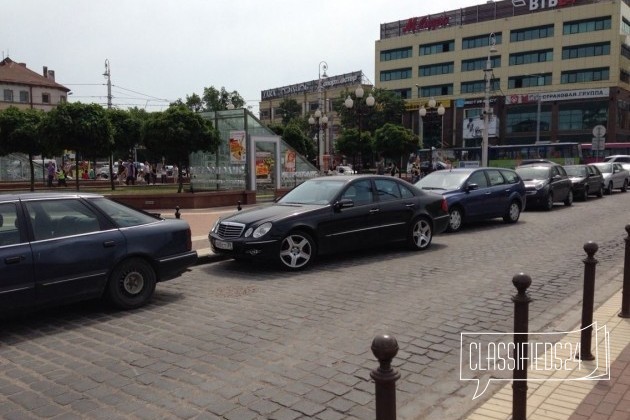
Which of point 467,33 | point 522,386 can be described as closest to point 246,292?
point 522,386

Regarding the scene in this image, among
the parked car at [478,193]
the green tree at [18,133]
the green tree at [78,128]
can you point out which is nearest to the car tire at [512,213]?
the parked car at [478,193]

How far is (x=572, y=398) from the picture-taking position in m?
3.86

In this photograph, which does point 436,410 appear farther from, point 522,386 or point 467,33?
point 467,33

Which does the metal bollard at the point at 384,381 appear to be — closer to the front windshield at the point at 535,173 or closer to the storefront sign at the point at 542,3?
the front windshield at the point at 535,173

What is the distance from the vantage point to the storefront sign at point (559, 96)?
61562mm

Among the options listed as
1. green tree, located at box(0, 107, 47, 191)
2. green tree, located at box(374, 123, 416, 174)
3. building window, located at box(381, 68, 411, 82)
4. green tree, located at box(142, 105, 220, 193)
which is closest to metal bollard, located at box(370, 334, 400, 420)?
green tree, located at box(142, 105, 220, 193)

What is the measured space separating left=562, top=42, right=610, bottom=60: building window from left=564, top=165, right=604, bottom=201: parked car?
4604 centimetres

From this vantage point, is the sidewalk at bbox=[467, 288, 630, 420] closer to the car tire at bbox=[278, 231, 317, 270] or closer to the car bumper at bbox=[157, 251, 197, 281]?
the car bumper at bbox=[157, 251, 197, 281]

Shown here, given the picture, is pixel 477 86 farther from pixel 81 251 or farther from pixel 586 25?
pixel 81 251

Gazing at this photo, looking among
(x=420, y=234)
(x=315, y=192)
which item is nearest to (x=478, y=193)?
(x=420, y=234)

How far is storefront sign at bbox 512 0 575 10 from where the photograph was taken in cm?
6464

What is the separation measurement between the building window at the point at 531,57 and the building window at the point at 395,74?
49.4ft

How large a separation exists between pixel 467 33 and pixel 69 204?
2880 inches

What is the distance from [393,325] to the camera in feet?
18.9
